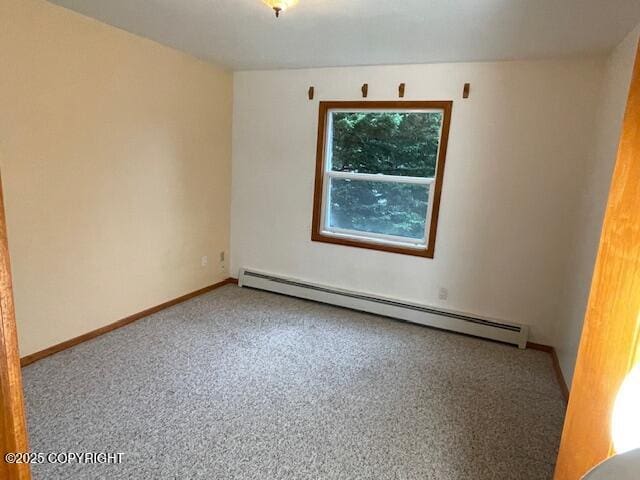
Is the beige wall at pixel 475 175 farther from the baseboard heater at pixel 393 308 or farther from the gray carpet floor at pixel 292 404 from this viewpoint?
the gray carpet floor at pixel 292 404

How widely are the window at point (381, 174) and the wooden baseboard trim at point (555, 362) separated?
3.68 ft

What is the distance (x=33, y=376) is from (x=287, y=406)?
1.58 m

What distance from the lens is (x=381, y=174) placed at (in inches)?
136

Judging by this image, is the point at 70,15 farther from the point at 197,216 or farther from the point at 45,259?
the point at 197,216

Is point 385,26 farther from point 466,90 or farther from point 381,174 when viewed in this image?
point 381,174

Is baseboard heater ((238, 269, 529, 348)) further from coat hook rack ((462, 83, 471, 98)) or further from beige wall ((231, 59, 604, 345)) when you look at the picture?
coat hook rack ((462, 83, 471, 98))

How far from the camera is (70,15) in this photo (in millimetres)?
2354

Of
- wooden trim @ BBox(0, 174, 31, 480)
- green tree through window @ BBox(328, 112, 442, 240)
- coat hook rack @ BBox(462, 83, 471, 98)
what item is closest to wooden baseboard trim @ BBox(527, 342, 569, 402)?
green tree through window @ BBox(328, 112, 442, 240)

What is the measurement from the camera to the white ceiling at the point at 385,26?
6.56 feet

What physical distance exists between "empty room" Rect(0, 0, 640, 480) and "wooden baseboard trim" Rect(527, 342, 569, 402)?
0.11 feet

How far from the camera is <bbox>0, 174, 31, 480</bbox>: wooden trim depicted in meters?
0.72

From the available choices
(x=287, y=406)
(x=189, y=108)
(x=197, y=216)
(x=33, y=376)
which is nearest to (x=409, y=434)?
(x=287, y=406)

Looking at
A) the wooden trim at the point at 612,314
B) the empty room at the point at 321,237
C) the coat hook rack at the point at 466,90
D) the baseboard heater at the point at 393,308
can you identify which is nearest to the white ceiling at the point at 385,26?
the empty room at the point at 321,237

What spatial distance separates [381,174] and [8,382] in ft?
10.2
